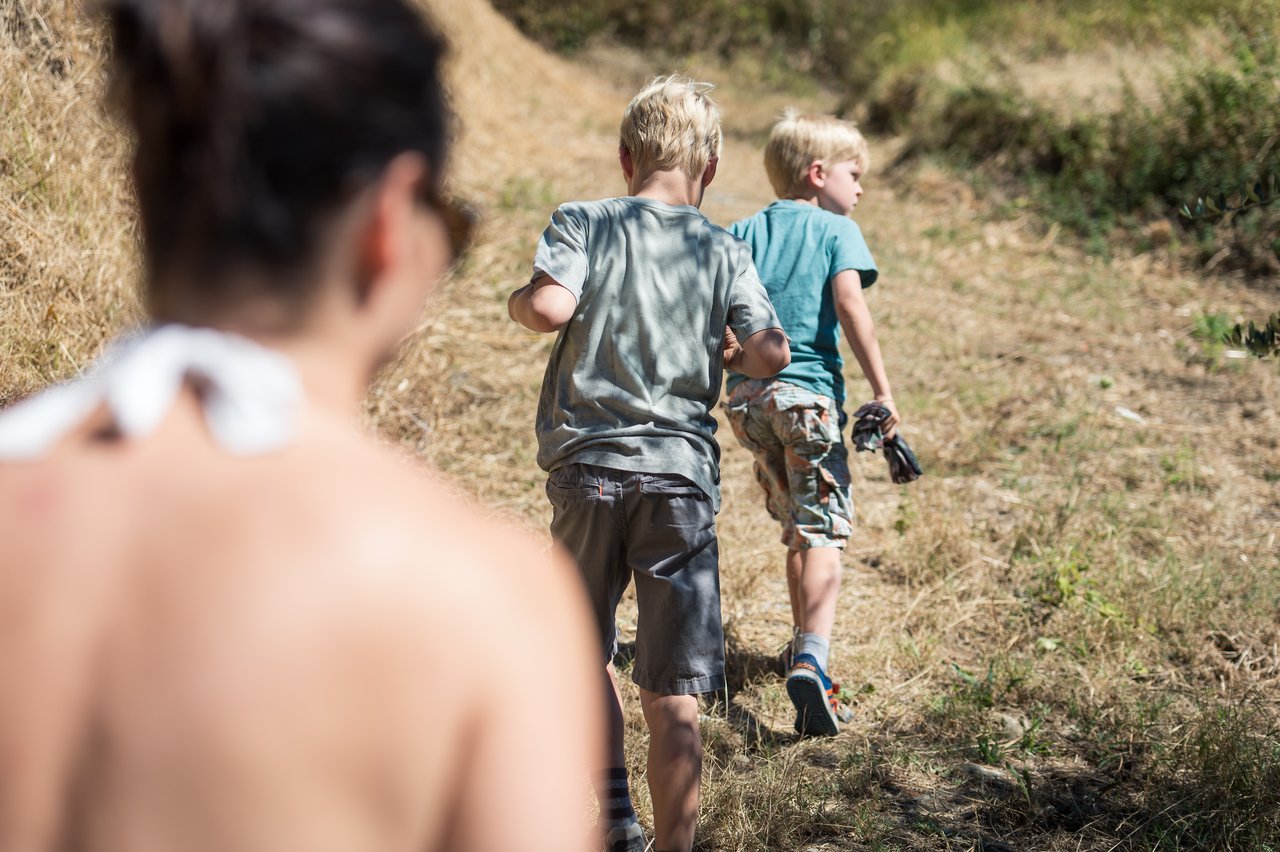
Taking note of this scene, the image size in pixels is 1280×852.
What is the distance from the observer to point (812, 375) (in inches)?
134

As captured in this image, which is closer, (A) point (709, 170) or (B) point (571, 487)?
(B) point (571, 487)

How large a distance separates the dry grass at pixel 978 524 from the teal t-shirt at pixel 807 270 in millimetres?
991

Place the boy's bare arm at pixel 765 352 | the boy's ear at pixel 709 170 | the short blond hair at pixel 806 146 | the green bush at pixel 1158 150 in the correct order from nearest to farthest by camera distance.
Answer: the boy's bare arm at pixel 765 352
the boy's ear at pixel 709 170
the short blond hair at pixel 806 146
the green bush at pixel 1158 150

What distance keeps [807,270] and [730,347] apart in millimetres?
794

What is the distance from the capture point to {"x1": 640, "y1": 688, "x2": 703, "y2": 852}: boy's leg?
252 centimetres

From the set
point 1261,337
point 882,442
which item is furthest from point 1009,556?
point 1261,337

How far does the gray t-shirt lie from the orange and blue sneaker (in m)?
0.91

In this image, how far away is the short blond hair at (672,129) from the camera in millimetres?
2602

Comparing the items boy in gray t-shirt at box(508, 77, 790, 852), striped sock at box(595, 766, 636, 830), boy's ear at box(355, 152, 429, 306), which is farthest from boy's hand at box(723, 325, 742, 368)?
boy's ear at box(355, 152, 429, 306)

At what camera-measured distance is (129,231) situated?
475cm

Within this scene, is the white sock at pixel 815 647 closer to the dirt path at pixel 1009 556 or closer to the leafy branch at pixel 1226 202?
the dirt path at pixel 1009 556

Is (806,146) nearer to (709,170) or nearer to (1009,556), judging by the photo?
(709,170)

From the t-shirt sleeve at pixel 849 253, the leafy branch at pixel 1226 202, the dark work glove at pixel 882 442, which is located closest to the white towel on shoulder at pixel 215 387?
the leafy branch at pixel 1226 202

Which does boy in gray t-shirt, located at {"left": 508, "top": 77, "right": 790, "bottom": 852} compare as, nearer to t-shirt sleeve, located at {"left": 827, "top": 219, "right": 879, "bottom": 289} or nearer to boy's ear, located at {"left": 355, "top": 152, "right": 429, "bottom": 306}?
t-shirt sleeve, located at {"left": 827, "top": 219, "right": 879, "bottom": 289}
